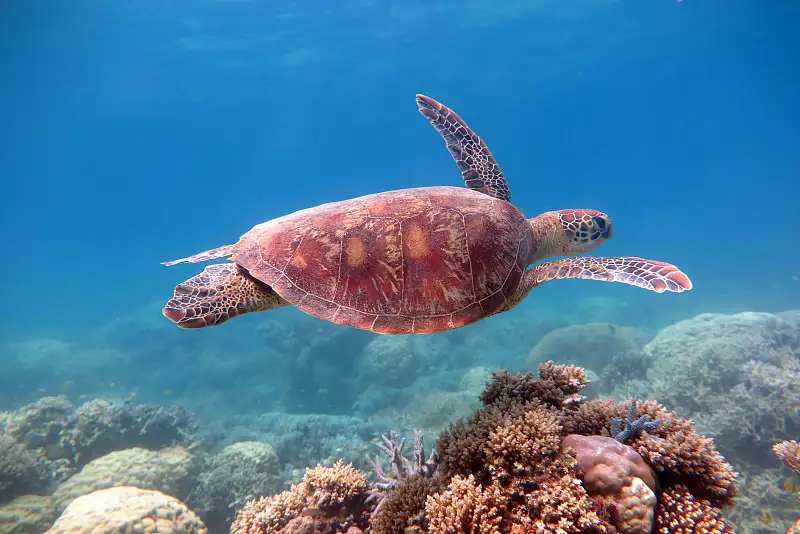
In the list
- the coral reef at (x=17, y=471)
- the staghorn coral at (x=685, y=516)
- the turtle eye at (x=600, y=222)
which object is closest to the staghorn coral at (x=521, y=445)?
the staghorn coral at (x=685, y=516)

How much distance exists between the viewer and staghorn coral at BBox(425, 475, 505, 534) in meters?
2.30

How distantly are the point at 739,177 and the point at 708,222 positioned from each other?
3021cm

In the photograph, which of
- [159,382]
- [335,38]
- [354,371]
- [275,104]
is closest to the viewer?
[354,371]

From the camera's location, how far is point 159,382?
18.1 m

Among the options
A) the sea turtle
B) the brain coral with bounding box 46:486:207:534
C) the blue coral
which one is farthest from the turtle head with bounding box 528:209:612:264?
the brain coral with bounding box 46:486:207:534

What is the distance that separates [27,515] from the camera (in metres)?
5.80

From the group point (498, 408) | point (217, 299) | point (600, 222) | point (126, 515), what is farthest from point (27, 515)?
point (600, 222)

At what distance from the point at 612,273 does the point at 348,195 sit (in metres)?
74.9

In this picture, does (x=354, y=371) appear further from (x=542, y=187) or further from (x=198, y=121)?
(x=542, y=187)

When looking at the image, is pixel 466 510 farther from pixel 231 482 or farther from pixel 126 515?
pixel 231 482

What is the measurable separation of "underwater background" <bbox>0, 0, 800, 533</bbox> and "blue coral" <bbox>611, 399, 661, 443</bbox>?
17.1 feet

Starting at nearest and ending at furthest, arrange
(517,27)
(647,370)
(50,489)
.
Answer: (50,489)
(647,370)
(517,27)

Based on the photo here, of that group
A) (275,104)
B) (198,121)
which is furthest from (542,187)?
(198,121)

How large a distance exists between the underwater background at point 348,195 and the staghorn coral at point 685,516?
498cm
